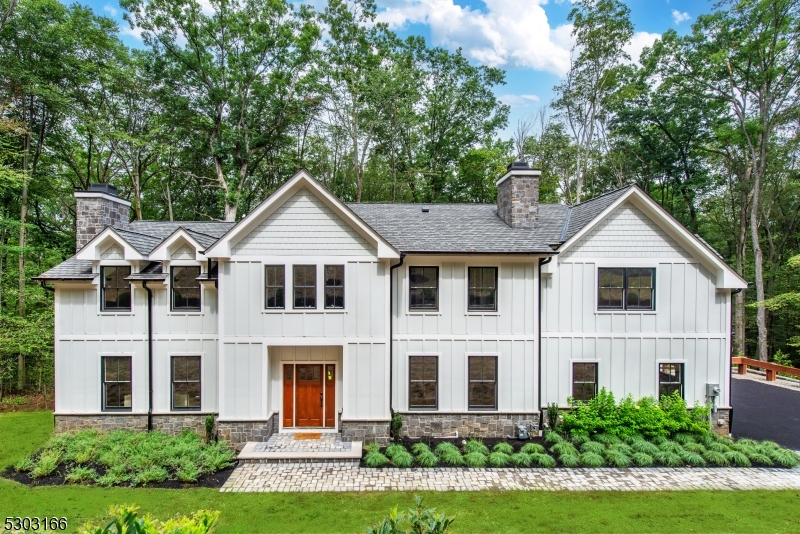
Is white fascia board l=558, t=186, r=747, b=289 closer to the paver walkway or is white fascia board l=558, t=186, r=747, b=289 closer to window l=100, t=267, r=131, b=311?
the paver walkway

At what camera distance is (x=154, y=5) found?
21.2m

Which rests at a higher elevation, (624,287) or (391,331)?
(624,287)

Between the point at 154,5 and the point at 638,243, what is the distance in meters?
26.3

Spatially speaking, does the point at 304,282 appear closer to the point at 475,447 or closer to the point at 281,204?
the point at 281,204

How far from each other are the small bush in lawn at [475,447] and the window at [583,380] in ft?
10.8

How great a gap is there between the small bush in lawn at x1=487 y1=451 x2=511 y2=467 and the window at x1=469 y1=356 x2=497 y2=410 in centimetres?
161

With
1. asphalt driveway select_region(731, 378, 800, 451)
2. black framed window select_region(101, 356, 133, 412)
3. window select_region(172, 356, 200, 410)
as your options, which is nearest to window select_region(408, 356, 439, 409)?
window select_region(172, 356, 200, 410)

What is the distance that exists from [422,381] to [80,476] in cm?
847

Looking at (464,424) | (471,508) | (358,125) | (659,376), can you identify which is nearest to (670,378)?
(659,376)

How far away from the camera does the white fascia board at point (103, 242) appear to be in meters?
11.0

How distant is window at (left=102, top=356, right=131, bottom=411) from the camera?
11.3 metres

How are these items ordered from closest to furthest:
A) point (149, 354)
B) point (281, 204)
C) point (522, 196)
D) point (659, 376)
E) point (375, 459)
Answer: point (375, 459), point (281, 204), point (149, 354), point (659, 376), point (522, 196)

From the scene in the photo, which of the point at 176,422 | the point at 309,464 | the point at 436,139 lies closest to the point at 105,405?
the point at 176,422

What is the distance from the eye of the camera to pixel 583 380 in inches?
460
